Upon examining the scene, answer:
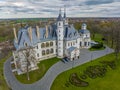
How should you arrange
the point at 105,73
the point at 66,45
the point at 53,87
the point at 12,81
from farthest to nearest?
1. the point at 66,45
2. the point at 105,73
3. the point at 12,81
4. the point at 53,87

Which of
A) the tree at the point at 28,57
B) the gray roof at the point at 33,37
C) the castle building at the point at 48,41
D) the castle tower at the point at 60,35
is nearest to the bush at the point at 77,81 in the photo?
the castle building at the point at 48,41

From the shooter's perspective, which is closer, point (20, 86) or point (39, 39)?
point (20, 86)

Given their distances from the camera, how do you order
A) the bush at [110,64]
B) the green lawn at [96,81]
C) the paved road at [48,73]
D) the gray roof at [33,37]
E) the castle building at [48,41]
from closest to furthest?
1. the green lawn at [96,81]
2. the paved road at [48,73]
3. the gray roof at [33,37]
4. the castle building at [48,41]
5. the bush at [110,64]

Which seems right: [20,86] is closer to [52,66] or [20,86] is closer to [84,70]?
[52,66]

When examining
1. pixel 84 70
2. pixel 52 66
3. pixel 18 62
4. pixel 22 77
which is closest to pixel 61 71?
pixel 52 66

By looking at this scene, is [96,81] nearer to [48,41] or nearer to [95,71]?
[95,71]

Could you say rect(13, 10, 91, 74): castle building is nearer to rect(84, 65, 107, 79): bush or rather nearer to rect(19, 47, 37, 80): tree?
rect(19, 47, 37, 80): tree

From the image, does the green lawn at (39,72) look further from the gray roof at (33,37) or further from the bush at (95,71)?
the bush at (95,71)
